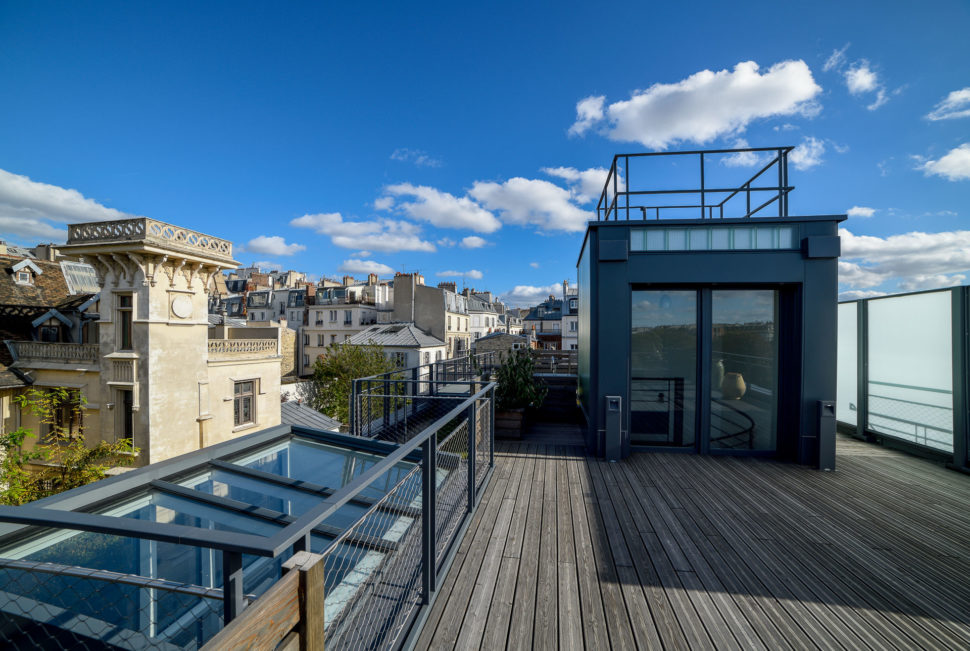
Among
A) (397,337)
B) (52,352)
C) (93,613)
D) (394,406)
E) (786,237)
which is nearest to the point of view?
(93,613)

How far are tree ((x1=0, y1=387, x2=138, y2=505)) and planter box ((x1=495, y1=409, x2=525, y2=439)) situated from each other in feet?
34.6

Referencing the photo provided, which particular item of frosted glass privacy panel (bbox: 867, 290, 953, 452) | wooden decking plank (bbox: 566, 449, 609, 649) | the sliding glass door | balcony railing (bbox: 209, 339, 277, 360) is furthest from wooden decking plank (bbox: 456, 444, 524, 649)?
balcony railing (bbox: 209, 339, 277, 360)

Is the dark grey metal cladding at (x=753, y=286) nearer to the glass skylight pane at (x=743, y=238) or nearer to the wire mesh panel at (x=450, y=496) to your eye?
the glass skylight pane at (x=743, y=238)

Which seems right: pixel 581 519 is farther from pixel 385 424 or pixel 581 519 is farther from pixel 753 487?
pixel 385 424

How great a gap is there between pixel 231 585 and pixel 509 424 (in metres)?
5.79

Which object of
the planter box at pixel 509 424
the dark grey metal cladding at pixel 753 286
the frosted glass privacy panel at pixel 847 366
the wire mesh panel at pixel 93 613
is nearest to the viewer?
the wire mesh panel at pixel 93 613

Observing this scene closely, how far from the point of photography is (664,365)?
5.79m

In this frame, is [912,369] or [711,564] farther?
[912,369]

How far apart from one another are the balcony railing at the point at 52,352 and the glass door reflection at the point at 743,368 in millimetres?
22960

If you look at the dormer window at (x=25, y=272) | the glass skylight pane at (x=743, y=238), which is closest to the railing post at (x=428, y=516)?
the glass skylight pane at (x=743, y=238)

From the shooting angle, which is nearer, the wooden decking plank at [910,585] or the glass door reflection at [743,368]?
the wooden decking plank at [910,585]

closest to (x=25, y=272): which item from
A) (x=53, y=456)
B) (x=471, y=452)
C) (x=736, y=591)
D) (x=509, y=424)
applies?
(x=53, y=456)

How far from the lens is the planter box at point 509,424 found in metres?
6.74

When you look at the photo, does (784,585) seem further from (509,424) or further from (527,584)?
(509,424)
